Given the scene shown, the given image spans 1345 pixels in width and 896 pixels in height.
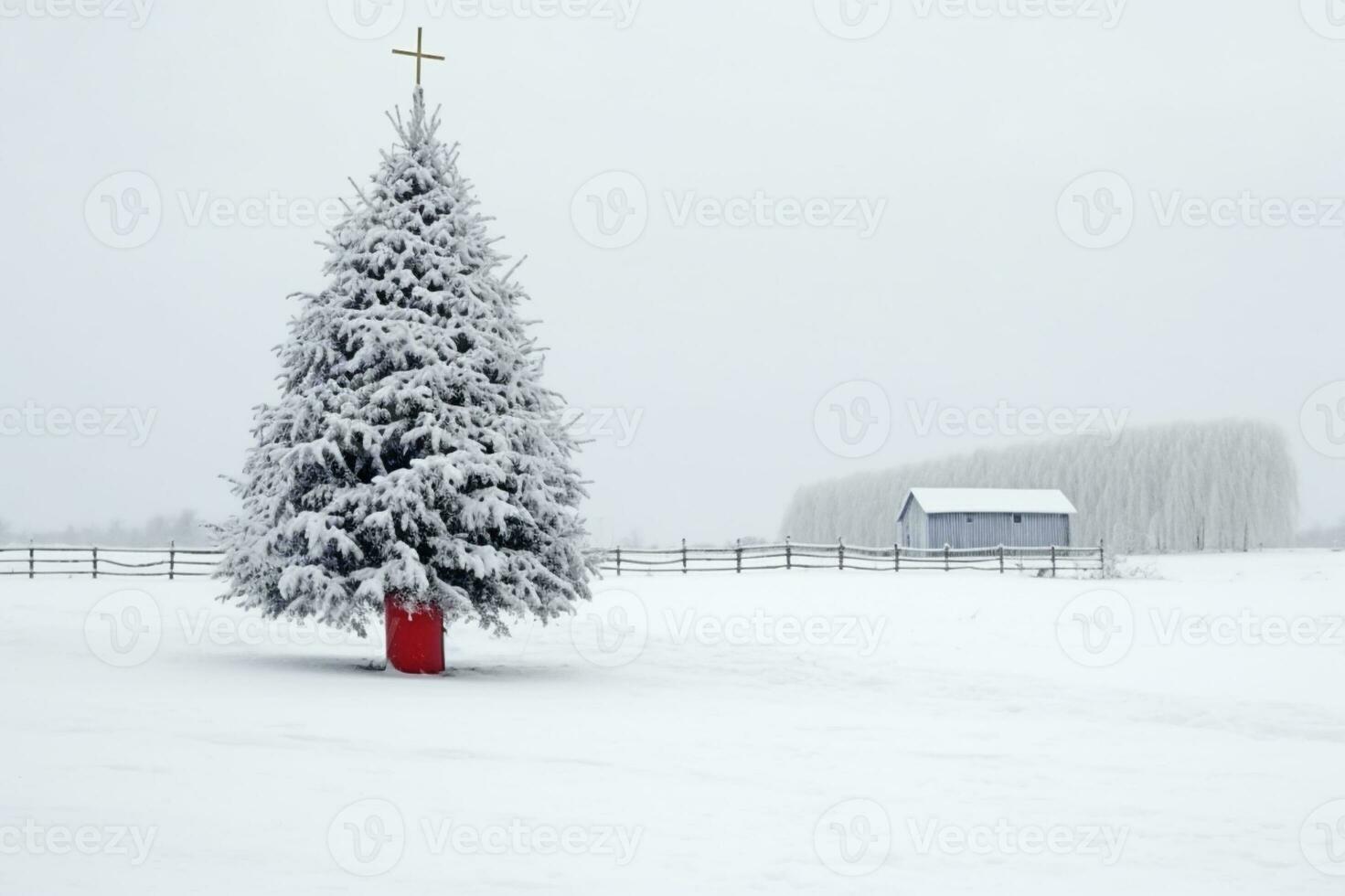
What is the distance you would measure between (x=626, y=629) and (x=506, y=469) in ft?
30.5

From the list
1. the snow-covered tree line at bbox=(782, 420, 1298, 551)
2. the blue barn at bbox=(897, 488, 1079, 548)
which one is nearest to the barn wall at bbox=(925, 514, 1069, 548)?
the blue barn at bbox=(897, 488, 1079, 548)

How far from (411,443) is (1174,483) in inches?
1991

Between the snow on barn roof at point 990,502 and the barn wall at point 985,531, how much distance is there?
0.33m

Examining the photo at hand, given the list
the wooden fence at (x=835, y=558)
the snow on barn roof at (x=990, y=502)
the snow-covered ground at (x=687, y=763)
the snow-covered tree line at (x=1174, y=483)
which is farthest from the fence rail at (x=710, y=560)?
the snow-covered tree line at (x=1174, y=483)

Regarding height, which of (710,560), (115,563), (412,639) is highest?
(115,563)

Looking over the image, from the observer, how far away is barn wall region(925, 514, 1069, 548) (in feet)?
153

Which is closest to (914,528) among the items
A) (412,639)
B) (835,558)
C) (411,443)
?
(835,558)

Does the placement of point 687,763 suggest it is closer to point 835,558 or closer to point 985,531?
point 835,558

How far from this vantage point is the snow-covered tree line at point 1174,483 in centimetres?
5603

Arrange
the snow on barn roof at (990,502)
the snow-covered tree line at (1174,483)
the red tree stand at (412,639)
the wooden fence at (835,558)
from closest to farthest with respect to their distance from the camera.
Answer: the red tree stand at (412,639) < the wooden fence at (835,558) < the snow on barn roof at (990,502) < the snow-covered tree line at (1174,483)

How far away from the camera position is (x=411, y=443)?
16.6 meters

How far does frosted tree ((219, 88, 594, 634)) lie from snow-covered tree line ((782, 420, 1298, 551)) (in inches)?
1679

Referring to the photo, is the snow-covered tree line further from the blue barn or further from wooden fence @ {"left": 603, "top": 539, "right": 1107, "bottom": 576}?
wooden fence @ {"left": 603, "top": 539, "right": 1107, "bottom": 576}

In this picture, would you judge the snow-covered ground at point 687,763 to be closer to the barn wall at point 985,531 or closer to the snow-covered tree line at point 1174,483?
the barn wall at point 985,531
